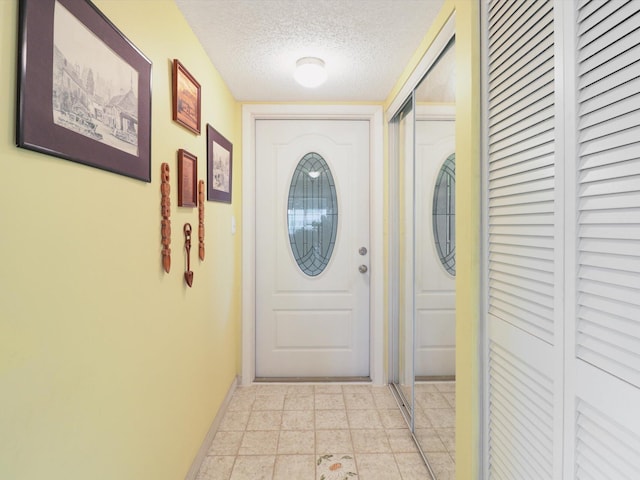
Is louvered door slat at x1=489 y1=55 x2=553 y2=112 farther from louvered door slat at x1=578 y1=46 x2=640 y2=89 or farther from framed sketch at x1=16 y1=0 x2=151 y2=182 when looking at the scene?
framed sketch at x1=16 y1=0 x2=151 y2=182

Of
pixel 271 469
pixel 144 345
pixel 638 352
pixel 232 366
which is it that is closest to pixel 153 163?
pixel 144 345

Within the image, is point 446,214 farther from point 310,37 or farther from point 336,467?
point 336,467

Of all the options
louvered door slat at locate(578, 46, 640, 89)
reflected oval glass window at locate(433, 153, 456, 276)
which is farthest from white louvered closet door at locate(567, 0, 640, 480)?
reflected oval glass window at locate(433, 153, 456, 276)

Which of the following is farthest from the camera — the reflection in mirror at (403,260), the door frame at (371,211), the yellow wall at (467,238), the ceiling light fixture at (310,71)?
the door frame at (371,211)

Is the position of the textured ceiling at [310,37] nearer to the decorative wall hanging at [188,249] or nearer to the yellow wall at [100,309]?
the yellow wall at [100,309]

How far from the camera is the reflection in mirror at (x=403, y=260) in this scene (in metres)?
2.24

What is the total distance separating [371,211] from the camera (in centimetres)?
287

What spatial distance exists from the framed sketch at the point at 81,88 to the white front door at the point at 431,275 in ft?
4.16

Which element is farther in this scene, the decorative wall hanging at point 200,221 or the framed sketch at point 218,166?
the framed sketch at point 218,166

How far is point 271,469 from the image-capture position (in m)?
1.88

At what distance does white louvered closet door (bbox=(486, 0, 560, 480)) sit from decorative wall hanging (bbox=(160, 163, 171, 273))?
1227 mm

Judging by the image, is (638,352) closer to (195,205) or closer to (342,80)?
(195,205)

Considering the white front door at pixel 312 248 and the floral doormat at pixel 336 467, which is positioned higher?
the white front door at pixel 312 248

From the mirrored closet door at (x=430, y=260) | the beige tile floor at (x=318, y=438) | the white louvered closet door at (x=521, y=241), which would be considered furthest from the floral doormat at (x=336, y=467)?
the white louvered closet door at (x=521, y=241)
